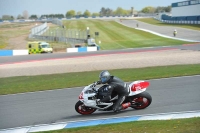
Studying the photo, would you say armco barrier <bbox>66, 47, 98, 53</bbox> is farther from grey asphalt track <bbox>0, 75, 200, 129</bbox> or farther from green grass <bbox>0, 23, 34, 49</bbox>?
grey asphalt track <bbox>0, 75, 200, 129</bbox>

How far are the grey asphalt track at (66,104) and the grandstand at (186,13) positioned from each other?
217 feet

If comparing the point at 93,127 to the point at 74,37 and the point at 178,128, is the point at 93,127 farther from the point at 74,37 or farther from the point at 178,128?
the point at 74,37

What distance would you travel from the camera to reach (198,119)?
868 centimetres

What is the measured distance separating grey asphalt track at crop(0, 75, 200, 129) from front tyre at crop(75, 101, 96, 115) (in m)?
0.18

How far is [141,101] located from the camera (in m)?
11.0

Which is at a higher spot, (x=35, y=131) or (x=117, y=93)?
(x=117, y=93)

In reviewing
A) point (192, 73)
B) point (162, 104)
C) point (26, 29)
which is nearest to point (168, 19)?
point (26, 29)

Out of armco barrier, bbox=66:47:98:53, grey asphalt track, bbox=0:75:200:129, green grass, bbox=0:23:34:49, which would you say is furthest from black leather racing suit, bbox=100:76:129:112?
armco barrier, bbox=66:47:98:53

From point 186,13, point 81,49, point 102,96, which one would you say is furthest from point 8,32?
point 186,13

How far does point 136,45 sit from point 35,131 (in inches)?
1590

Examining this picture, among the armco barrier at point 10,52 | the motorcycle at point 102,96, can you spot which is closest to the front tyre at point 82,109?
the motorcycle at point 102,96

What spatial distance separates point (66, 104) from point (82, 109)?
6.24ft

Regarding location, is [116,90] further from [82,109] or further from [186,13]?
[186,13]

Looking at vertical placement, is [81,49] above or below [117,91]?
below
